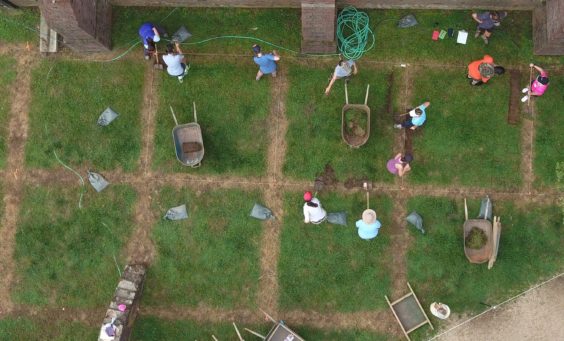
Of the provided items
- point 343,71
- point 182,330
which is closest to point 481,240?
point 343,71

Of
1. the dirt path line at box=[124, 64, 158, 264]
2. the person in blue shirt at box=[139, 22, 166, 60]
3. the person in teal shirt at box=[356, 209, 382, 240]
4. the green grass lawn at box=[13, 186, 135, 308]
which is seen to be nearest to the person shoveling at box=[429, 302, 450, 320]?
the person in teal shirt at box=[356, 209, 382, 240]

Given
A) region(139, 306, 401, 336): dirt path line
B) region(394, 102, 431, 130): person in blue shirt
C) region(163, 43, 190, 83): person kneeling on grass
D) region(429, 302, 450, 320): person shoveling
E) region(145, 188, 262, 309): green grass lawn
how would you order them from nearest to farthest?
1. region(394, 102, 431, 130): person in blue shirt
2. region(163, 43, 190, 83): person kneeling on grass
3. region(429, 302, 450, 320): person shoveling
4. region(139, 306, 401, 336): dirt path line
5. region(145, 188, 262, 309): green grass lawn

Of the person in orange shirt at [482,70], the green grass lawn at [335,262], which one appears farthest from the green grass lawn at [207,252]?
the person in orange shirt at [482,70]

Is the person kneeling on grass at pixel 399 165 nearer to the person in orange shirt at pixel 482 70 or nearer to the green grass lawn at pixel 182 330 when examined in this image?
the person in orange shirt at pixel 482 70

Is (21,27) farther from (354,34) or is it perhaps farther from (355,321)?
(355,321)

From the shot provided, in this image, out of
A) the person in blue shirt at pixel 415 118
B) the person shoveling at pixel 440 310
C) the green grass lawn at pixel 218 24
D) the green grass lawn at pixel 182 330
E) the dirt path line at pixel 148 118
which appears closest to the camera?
the person in blue shirt at pixel 415 118

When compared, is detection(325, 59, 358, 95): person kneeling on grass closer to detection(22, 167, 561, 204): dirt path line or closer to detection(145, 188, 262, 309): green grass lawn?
detection(22, 167, 561, 204): dirt path line

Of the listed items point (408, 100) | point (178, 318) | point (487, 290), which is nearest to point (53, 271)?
point (178, 318)
